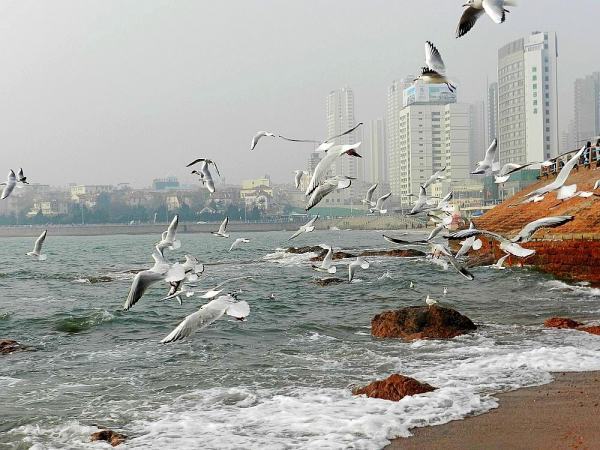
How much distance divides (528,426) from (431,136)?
139 metres

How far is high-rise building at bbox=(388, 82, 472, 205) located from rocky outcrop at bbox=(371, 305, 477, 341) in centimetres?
11780

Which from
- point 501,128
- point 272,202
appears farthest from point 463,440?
point 501,128

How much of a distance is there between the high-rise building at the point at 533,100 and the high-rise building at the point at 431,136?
355 inches

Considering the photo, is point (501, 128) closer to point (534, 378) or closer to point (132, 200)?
point (132, 200)

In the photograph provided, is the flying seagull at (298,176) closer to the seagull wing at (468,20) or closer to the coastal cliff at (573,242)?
the seagull wing at (468,20)

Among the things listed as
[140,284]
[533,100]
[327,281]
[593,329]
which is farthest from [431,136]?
[140,284]

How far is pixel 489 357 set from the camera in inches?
417

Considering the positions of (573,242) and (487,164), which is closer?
(487,164)

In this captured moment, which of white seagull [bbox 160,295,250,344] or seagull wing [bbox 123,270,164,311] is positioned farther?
seagull wing [bbox 123,270,164,311]

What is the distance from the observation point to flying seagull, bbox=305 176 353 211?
28.3 ft

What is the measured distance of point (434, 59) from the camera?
Result: 336 inches

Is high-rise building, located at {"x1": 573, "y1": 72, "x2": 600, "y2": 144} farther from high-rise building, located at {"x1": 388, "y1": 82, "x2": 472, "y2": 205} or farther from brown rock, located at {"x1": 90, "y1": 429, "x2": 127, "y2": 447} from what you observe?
brown rock, located at {"x1": 90, "y1": 429, "x2": 127, "y2": 447}

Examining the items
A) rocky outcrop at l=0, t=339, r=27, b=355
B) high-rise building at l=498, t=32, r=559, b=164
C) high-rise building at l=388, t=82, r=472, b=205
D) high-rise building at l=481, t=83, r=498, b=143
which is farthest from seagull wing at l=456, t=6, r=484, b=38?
high-rise building at l=481, t=83, r=498, b=143

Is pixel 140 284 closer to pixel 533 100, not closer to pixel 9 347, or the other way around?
pixel 9 347
